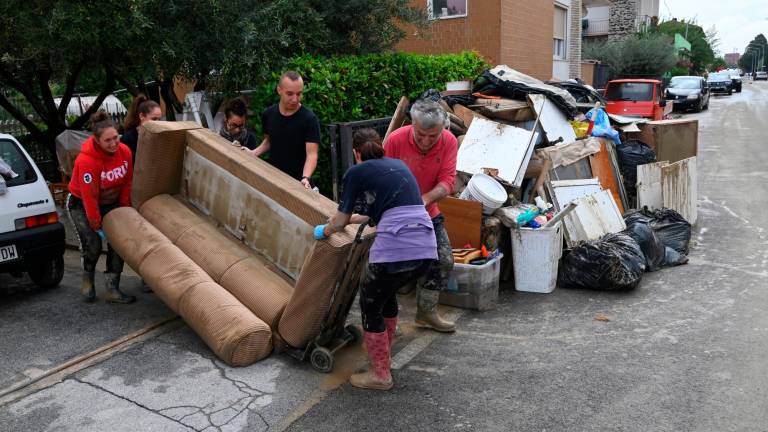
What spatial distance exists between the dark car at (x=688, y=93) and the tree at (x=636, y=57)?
9.67ft

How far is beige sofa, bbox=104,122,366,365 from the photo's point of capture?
416 centimetres

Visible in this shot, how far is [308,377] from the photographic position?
420cm

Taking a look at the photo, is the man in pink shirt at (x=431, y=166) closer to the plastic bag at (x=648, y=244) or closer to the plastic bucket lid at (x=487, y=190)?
the plastic bucket lid at (x=487, y=190)

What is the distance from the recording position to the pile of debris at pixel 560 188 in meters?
5.88

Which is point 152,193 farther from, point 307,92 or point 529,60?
point 529,60

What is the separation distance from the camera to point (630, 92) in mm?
18938

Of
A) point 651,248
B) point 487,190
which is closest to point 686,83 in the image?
point 651,248

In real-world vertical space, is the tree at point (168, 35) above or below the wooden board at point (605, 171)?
above

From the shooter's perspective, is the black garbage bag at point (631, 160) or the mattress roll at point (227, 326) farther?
the black garbage bag at point (631, 160)

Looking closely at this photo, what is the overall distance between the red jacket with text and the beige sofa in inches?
6.1

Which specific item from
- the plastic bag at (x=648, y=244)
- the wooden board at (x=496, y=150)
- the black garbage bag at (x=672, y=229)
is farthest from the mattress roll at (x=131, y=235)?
the black garbage bag at (x=672, y=229)

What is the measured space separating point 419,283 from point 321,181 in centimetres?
298

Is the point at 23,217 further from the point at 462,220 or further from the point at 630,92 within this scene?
the point at 630,92

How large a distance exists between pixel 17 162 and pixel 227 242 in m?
2.27
